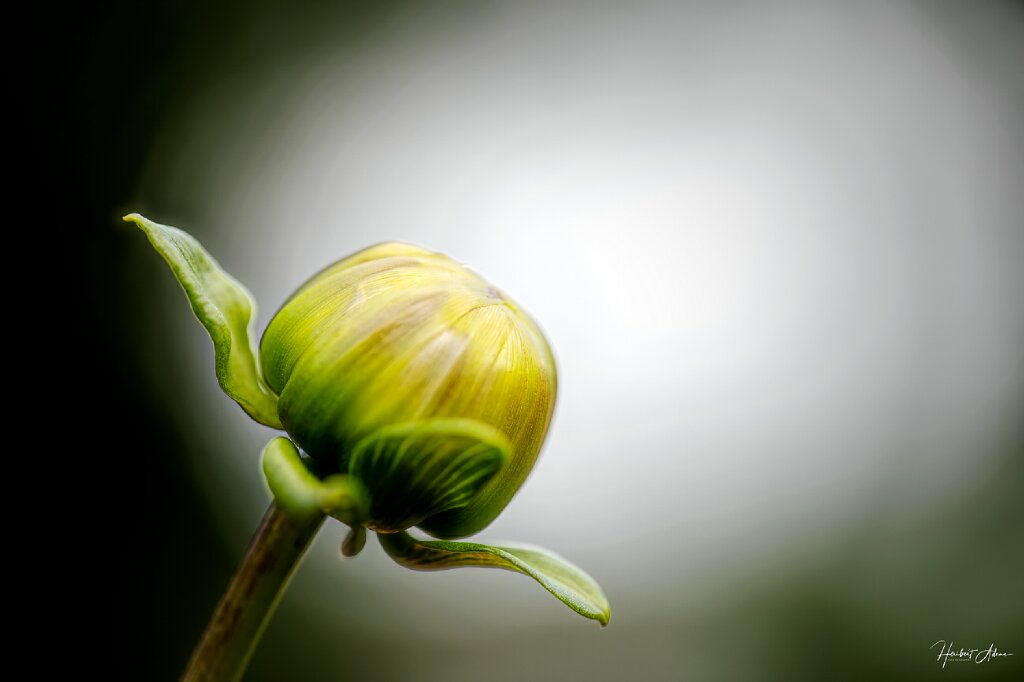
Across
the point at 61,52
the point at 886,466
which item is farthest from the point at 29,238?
the point at 886,466

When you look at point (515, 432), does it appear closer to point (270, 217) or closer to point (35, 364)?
point (35, 364)

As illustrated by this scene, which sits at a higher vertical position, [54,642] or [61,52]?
[61,52]

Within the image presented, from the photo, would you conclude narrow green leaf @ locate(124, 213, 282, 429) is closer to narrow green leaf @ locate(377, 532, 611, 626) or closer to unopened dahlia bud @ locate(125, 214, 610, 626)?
unopened dahlia bud @ locate(125, 214, 610, 626)

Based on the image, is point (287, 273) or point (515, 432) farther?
point (287, 273)

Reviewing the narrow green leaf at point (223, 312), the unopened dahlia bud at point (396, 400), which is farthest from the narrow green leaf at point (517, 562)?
the narrow green leaf at point (223, 312)

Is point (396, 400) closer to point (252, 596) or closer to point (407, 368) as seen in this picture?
point (407, 368)

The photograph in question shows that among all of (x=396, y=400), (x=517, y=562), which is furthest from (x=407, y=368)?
(x=517, y=562)

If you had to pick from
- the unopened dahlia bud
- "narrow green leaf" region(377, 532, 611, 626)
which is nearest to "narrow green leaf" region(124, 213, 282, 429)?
the unopened dahlia bud
